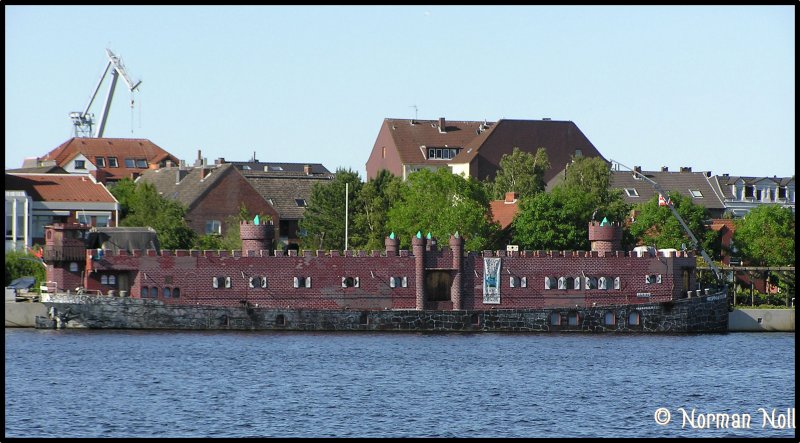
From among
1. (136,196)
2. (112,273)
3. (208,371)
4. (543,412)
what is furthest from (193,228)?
(543,412)

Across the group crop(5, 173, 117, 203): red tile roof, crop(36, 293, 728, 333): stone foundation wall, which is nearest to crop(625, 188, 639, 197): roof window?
crop(36, 293, 728, 333): stone foundation wall

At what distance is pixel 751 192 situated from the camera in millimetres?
131000

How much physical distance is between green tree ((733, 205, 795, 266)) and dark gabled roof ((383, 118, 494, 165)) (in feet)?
110

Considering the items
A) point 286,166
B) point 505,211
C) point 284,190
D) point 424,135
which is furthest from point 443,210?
point 286,166

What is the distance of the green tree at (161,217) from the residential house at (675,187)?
38.2 m

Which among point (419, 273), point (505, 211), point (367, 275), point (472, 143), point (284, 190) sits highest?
point (472, 143)

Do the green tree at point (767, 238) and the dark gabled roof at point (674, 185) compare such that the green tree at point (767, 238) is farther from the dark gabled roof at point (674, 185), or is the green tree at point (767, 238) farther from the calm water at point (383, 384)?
the calm water at point (383, 384)

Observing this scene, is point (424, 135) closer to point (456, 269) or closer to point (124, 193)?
point (124, 193)

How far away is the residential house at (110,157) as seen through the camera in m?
145

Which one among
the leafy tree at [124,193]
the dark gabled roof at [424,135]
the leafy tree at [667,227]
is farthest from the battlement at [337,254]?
the dark gabled roof at [424,135]

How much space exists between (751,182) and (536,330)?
53295 mm

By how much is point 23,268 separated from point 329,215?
2624 centimetres

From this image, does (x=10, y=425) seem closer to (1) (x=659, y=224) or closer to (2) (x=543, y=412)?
(2) (x=543, y=412)

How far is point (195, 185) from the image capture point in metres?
122
